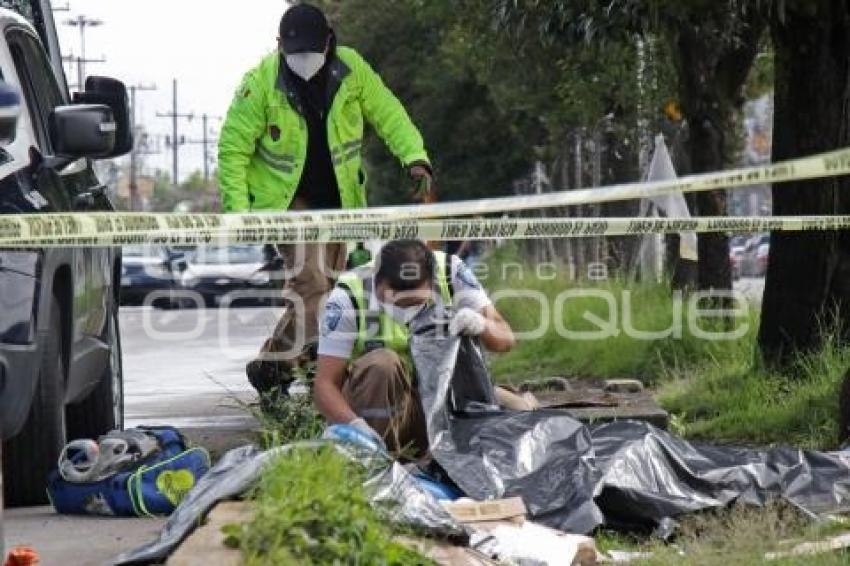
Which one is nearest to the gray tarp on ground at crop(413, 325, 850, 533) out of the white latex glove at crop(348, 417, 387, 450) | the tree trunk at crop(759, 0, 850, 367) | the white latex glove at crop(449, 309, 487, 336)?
the white latex glove at crop(449, 309, 487, 336)

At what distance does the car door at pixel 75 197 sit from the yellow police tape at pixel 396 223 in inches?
34.7

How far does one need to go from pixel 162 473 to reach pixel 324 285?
6.81 feet

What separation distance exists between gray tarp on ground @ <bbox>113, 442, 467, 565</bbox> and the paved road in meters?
0.71

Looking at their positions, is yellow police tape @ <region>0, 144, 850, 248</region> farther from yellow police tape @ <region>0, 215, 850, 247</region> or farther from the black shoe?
the black shoe

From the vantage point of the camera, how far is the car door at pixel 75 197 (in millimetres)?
8312

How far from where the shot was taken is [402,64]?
139 feet

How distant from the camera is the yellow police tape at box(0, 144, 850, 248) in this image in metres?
6.93

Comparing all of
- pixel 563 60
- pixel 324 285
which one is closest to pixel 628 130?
pixel 563 60

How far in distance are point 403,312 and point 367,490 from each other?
2.06 metres

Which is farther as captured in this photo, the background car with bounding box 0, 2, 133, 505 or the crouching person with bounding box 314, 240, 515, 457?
the crouching person with bounding box 314, 240, 515, 457

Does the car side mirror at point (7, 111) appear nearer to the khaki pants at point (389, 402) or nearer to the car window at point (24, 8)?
the khaki pants at point (389, 402)

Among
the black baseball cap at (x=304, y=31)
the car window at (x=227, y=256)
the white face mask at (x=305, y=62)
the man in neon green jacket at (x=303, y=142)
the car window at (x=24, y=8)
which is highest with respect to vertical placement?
the car window at (x=24, y=8)

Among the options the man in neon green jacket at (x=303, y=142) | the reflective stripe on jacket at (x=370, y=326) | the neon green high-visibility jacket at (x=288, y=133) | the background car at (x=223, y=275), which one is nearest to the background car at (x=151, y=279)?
the background car at (x=223, y=275)

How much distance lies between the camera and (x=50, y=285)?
7613mm
